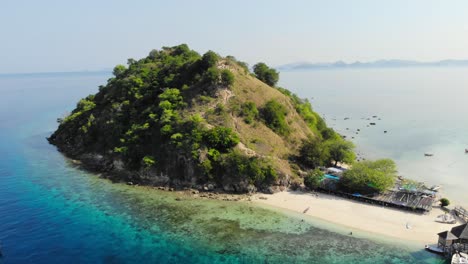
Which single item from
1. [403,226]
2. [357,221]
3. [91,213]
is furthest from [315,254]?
[91,213]

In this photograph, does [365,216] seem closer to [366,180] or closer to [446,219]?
[366,180]

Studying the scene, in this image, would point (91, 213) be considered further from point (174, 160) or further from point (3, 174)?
point (3, 174)

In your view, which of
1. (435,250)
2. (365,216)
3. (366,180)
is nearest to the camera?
(435,250)

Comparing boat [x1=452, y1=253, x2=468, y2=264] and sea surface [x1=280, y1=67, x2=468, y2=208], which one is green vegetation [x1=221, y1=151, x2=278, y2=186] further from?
sea surface [x1=280, y1=67, x2=468, y2=208]

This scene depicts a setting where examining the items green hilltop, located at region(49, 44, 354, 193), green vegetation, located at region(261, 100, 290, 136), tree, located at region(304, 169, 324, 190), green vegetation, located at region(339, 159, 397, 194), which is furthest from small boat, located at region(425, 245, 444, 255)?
green vegetation, located at region(261, 100, 290, 136)

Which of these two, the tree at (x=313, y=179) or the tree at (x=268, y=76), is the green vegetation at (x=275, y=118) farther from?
the tree at (x=268, y=76)

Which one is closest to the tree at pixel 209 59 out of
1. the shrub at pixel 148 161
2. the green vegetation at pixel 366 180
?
the shrub at pixel 148 161

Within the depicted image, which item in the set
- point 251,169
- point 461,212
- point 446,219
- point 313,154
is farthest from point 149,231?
point 461,212
